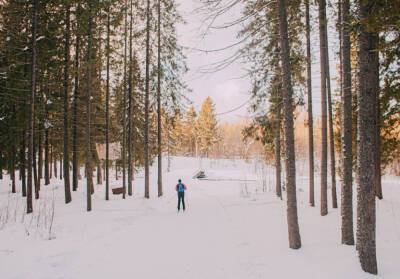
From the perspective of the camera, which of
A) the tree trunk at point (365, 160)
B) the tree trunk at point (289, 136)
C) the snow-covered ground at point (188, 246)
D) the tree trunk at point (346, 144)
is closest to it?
the tree trunk at point (365, 160)

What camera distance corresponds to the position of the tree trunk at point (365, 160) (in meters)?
5.67

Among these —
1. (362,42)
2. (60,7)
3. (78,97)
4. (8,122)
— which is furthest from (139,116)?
(362,42)

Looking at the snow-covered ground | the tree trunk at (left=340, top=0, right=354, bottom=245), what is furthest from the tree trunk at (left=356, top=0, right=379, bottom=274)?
the tree trunk at (left=340, top=0, right=354, bottom=245)

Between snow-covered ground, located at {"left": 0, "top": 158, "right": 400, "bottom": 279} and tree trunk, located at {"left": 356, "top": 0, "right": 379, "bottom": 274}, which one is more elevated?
tree trunk, located at {"left": 356, "top": 0, "right": 379, "bottom": 274}

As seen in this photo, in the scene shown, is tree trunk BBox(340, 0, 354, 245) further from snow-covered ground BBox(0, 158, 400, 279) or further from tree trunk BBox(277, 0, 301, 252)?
tree trunk BBox(277, 0, 301, 252)

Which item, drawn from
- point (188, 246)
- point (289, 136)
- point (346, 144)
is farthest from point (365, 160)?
point (188, 246)

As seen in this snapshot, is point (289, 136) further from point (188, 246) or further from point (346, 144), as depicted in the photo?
point (188, 246)

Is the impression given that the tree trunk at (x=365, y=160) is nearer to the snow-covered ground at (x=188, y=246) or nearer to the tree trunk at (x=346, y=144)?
the snow-covered ground at (x=188, y=246)

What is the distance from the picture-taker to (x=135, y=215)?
44.5ft

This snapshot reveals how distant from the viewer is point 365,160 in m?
5.69

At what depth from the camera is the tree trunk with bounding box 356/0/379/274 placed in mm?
5668

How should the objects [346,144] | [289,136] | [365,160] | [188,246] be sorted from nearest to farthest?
1. [365,160]
2. [289,136]
3. [346,144]
4. [188,246]

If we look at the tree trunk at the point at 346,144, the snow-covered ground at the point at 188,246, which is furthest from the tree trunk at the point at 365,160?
the tree trunk at the point at 346,144

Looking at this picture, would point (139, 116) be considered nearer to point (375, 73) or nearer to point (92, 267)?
point (375, 73)
